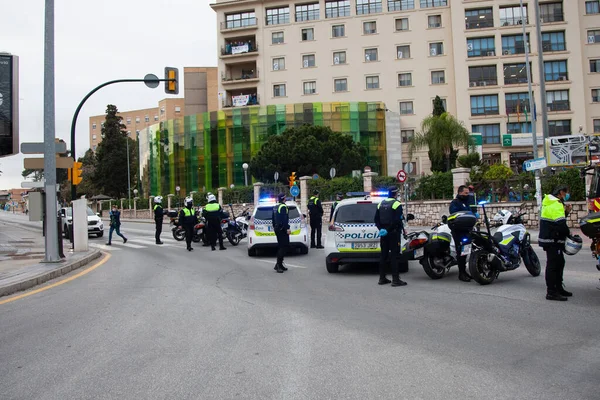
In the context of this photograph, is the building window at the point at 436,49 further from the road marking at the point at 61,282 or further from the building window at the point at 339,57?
the road marking at the point at 61,282

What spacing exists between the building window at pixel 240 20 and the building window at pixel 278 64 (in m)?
5.07

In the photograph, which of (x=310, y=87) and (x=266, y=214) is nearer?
(x=266, y=214)

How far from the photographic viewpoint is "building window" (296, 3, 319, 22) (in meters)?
59.3

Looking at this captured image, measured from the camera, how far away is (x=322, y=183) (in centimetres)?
3309

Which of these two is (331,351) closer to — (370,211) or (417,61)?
(370,211)

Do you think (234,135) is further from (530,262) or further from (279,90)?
(530,262)

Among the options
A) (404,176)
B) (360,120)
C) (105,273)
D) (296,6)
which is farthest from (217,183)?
(105,273)

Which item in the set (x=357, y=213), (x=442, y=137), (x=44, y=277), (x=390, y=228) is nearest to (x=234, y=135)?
(x=442, y=137)

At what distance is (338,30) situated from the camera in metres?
58.5

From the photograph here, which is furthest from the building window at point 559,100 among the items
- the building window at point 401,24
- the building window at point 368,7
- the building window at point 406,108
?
the building window at point 368,7

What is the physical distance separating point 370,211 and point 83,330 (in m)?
6.44

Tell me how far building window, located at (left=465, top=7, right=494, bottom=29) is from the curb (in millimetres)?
49924

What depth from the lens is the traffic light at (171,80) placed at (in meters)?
18.7

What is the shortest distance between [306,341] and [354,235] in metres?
5.32
